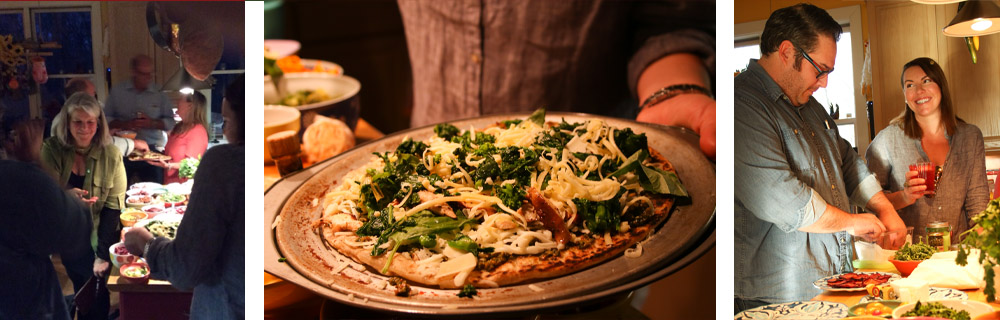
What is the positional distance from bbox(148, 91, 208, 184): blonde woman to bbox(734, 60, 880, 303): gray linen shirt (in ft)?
5.33

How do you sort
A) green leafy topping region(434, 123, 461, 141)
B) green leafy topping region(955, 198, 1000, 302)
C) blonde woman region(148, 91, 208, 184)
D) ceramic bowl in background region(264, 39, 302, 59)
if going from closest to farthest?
green leafy topping region(955, 198, 1000, 302)
blonde woman region(148, 91, 208, 184)
green leafy topping region(434, 123, 461, 141)
ceramic bowl in background region(264, 39, 302, 59)

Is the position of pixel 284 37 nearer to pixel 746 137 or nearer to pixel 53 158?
pixel 53 158

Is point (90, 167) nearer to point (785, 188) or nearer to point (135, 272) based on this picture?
point (135, 272)

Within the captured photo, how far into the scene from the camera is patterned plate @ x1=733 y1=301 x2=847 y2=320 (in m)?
1.90

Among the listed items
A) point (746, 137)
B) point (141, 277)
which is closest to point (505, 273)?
point (746, 137)

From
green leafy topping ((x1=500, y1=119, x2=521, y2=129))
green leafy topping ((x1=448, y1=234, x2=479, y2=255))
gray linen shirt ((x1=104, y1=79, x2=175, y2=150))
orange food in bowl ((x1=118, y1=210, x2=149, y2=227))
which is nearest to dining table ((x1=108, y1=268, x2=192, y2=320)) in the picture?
orange food in bowl ((x1=118, y1=210, x2=149, y2=227))

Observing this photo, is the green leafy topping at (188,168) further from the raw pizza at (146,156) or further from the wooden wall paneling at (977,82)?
the wooden wall paneling at (977,82)

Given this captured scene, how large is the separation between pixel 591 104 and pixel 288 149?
1.22 meters

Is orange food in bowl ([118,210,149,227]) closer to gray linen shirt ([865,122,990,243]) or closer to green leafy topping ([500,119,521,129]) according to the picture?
green leafy topping ([500,119,521,129])

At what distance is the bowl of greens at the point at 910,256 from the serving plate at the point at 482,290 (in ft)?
1.75

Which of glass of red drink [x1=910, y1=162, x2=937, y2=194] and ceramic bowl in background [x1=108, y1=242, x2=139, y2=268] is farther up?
glass of red drink [x1=910, y1=162, x2=937, y2=194]

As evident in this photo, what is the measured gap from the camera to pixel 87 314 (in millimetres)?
2070

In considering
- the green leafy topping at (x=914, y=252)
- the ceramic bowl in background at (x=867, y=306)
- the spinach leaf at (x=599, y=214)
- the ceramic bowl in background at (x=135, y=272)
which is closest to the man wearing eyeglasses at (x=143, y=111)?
the ceramic bowl in background at (x=135, y=272)

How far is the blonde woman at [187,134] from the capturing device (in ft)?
6.63
